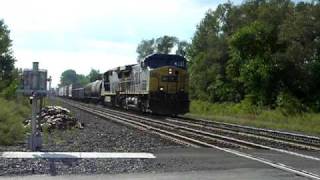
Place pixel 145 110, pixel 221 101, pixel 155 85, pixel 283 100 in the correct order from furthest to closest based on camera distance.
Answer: pixel 221 101 → pixel 283 100 → pixel 145 110 → pixel 155 85

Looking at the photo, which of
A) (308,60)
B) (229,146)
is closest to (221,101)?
(308,60)

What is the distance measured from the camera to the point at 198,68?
6956cm

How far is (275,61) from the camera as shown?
43969 millimetres

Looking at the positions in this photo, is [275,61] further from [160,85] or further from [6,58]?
[6,58]

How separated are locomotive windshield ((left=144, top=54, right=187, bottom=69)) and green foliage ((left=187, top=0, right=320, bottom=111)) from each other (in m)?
7.77

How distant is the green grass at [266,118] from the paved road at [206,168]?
40.3ft

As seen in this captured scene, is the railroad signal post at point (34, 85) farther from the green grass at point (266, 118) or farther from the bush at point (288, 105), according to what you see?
the bush at point (288, 105)

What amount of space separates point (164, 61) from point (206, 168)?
26.1 metres

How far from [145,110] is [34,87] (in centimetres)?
2401

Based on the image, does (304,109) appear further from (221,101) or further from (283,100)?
(221,101)

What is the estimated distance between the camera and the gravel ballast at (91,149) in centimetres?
1171

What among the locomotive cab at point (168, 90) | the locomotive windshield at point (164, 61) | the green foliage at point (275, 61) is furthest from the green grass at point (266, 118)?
the locomotive windshield at point (164, 61)

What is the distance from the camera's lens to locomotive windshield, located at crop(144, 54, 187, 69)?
3794cm

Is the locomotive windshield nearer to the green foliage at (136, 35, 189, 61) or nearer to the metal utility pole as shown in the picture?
the metal utility pole
